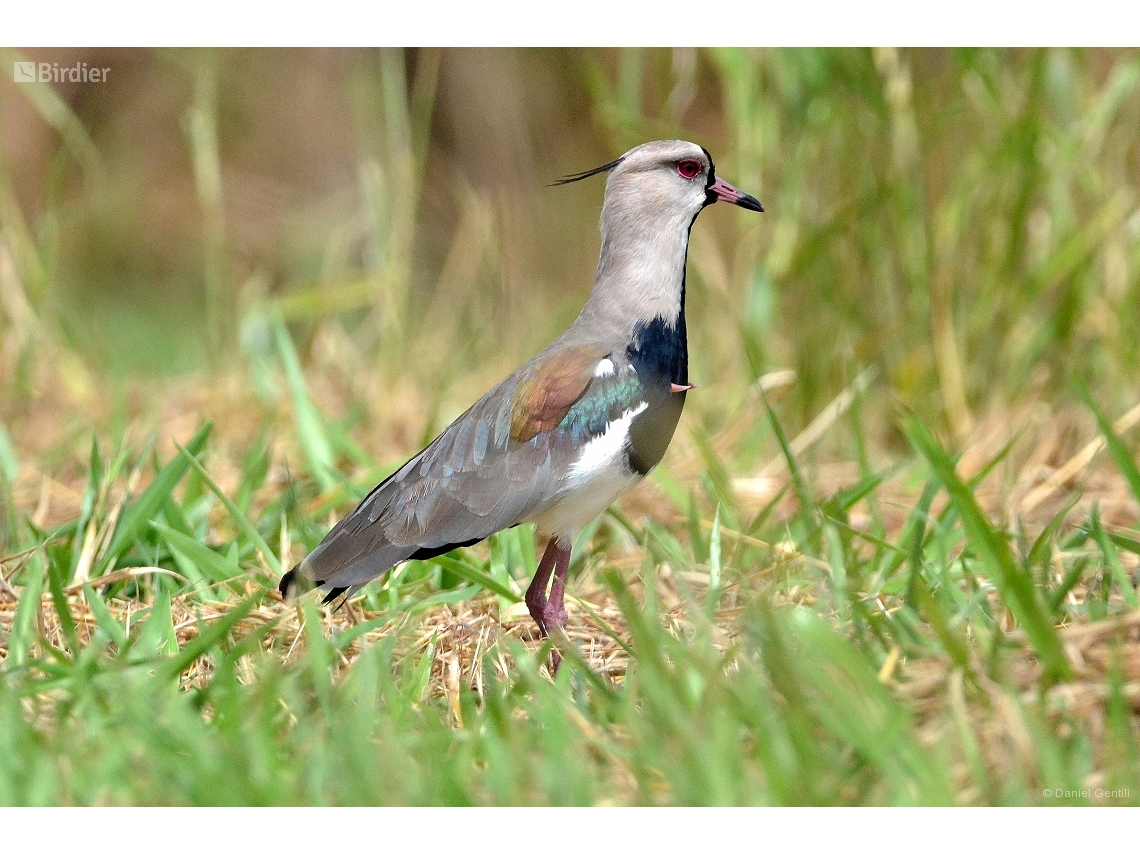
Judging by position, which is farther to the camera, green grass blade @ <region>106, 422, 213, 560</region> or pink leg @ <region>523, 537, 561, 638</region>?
green grass blade @ <region>106, 422, 213, 560</region>

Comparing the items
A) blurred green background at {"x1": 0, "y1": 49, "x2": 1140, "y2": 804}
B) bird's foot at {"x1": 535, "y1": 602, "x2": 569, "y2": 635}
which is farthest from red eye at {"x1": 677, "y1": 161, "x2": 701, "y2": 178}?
bird's foot at {"x1": 535, "y1": 602, "x2": 569, "y2": 635}

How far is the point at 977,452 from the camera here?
435cm

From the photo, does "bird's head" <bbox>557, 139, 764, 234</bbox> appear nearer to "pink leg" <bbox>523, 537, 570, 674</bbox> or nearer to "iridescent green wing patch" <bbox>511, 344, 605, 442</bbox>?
"iridescent green wing patch" <bbox>511, 344, 605, 442</bbox>

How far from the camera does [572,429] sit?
9.62 ft

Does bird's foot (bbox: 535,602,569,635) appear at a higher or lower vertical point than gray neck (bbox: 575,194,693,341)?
lower

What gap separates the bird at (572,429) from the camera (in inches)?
114

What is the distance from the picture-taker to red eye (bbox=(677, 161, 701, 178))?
10.4ft

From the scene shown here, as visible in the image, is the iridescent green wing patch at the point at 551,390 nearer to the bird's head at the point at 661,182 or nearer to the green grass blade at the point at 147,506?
the bird's head at the point at 661,182

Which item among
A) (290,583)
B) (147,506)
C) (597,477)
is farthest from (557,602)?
Result: (147,506)

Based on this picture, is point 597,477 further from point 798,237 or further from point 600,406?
point 798,237

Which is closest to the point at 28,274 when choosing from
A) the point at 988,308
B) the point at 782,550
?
the point at 782,550

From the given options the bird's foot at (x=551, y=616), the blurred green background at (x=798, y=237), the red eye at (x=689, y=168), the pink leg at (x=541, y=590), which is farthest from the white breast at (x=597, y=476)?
the blurred green background at (x=798, y=237)

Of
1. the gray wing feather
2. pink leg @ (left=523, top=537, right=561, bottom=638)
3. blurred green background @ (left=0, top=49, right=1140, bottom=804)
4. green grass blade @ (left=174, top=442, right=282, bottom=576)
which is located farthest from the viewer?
green grass blade @ (left=174, top=442, right=282, bottom=576)
